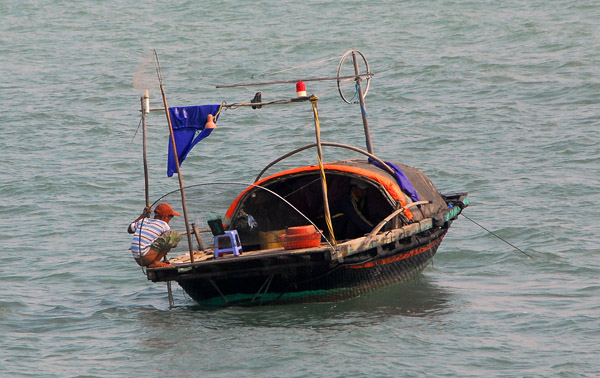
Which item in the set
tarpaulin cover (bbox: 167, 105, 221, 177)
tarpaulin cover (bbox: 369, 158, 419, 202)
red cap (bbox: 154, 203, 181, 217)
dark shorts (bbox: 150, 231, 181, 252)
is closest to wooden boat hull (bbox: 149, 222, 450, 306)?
dark shorts (bbox: 150, 231, 181, 252)

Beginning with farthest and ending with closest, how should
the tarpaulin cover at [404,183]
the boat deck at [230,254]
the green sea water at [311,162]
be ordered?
the tarpaulin cover at [404,183] → the boat deck at [230,254] → the green sea water at [311,162]

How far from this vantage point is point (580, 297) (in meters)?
10.9

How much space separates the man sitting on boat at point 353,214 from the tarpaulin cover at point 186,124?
2.29 meters

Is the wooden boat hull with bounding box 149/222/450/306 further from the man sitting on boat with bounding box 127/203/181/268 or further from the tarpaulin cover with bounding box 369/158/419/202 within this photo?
the tarpaulin cover with bounding box 369/158/419/202

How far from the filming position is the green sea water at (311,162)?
9.20 metres

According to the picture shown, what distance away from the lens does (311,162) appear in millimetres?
18672

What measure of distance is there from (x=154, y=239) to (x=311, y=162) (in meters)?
8.92

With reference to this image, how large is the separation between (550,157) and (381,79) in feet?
22.6

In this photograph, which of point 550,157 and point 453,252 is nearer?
point 453,252

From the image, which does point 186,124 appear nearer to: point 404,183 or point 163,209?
point 163,209

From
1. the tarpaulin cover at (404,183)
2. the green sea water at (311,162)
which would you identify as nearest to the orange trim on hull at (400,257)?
the green sea water at (311,162)

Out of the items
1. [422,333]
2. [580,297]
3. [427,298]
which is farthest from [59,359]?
[580,297]

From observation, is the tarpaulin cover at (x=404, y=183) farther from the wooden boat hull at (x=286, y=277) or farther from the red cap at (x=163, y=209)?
the red cap at (x=163, y=209)

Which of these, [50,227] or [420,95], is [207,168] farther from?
[420,95]
